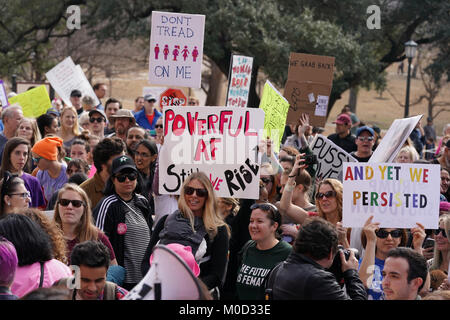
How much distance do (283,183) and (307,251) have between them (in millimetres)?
2740

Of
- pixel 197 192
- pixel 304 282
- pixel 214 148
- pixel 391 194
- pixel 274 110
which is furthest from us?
pixel 274 110

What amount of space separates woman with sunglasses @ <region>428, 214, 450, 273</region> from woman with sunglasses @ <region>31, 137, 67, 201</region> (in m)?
3.74

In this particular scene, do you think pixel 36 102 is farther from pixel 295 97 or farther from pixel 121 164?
pixel 121 164

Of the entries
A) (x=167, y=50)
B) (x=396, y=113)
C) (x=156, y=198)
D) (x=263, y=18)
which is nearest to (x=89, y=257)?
(x=156, y=198)

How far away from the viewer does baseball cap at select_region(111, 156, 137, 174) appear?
19.8 feet

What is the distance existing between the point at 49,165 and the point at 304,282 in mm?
4231

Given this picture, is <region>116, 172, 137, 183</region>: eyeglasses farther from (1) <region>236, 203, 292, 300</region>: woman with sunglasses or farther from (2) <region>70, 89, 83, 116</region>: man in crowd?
(2) <region>70, 89, 83, 116</region>: man in crowd

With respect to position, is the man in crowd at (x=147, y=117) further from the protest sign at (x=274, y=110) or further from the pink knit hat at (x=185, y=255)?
the pink knit hat at (x=185, y=255)

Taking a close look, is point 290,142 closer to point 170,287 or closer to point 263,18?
point 170,287

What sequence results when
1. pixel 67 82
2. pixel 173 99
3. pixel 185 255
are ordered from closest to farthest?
pixel 185 255 < pixel 173 99 < pixel 67 82

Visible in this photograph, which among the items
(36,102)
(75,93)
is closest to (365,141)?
(36,102)

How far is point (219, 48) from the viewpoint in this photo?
22.9 metres

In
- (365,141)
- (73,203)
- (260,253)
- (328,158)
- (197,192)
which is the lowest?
(260,253)

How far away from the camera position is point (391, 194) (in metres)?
5.77
